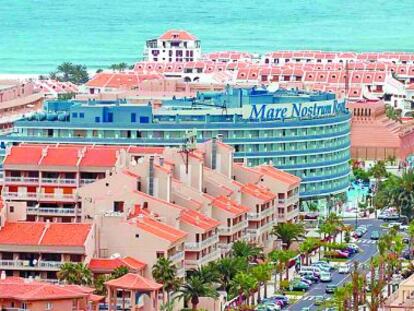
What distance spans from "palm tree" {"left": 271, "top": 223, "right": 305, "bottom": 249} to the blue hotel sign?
17376 mm

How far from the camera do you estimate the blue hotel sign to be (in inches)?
4550

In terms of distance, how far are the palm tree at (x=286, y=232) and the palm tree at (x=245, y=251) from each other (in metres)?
7.13

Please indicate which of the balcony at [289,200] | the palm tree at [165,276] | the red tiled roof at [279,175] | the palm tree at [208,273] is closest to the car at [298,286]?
the palm tree at [208,273]

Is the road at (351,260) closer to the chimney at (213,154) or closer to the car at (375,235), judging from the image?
the car at (375,235)

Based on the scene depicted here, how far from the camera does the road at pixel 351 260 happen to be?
86.6 meters

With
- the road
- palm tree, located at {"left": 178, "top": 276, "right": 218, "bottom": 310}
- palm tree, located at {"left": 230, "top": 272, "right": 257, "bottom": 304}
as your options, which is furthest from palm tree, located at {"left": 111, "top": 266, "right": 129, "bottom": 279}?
the road

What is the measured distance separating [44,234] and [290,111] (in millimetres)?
37977

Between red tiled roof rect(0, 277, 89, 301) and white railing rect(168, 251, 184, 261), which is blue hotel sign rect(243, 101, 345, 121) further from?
red tiled roof rect(0, 277, 89, 301)

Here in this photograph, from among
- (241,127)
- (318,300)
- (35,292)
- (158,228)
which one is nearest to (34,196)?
(158,228)

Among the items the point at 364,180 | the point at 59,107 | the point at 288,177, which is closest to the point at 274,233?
the point at 288,177

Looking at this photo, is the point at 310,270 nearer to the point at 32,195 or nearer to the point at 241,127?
the point at 32,195

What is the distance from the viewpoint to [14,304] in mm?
69688

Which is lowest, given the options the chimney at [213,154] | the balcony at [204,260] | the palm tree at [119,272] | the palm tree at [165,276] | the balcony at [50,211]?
the balcony at [204,260]

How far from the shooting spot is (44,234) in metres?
80.9
